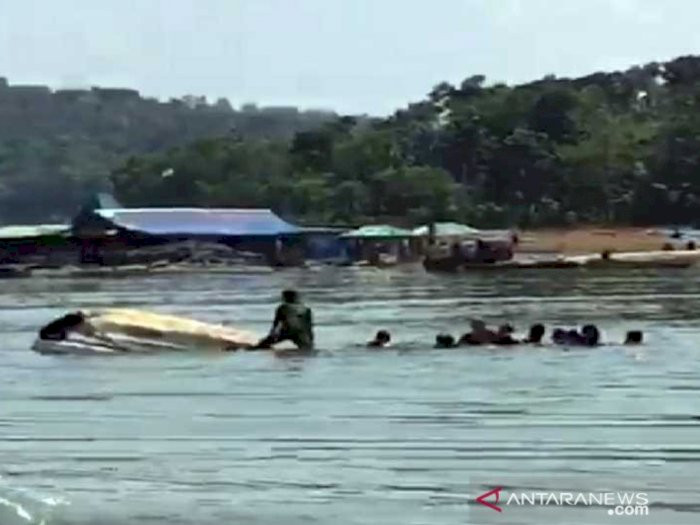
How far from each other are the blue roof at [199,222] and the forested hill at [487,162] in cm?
2062

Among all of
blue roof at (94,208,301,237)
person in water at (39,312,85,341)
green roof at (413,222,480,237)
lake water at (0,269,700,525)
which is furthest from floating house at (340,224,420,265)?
person in water at (39,312,85,341)

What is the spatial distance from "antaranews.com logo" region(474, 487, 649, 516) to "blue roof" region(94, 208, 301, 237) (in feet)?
308

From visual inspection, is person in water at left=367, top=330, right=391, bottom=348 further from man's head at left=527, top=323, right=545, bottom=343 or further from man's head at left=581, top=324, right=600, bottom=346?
man's head at left=581, top=324, right=600, bottom=346

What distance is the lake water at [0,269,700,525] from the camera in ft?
59.8

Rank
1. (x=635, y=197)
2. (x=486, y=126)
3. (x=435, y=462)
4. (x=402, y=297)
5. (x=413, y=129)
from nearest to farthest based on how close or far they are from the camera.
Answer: (x=435, y=462)
(x=402, y=297)
(x=635, y=197)
(x=486, y=126)
(x=413, y=129)

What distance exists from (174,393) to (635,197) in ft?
333

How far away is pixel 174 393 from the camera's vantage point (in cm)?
2962

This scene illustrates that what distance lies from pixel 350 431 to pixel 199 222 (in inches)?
3625

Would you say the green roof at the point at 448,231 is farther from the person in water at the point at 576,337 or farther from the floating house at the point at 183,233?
the person in water at the point at 576,337

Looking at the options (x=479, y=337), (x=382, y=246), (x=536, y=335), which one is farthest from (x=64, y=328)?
(x=382, y=246)

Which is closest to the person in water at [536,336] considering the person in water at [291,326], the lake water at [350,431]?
the lake water at [350,431]

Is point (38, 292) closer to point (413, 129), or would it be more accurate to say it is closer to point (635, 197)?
point (635, 197)

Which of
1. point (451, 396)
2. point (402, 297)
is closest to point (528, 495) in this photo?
point (451, 396)

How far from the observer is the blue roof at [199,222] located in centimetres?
11312
